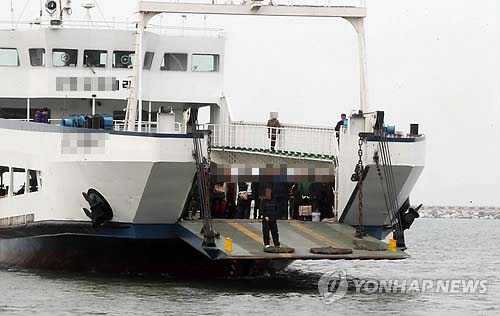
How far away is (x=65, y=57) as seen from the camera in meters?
29.7

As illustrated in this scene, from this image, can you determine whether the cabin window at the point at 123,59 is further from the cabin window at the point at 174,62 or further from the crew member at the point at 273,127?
the crew member at the point at 273,127

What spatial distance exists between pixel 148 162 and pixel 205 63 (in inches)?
244

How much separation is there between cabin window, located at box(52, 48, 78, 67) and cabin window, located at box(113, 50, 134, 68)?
802mm

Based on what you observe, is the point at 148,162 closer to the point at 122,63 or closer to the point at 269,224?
the point at 269,224

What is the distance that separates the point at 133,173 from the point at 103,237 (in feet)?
5.21

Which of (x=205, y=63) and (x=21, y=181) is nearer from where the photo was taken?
(x=21, y=181)

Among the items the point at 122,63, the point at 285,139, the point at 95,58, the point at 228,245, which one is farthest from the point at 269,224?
the point at 95,58

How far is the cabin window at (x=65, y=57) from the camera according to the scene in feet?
97.3

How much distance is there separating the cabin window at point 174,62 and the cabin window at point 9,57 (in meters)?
2.87

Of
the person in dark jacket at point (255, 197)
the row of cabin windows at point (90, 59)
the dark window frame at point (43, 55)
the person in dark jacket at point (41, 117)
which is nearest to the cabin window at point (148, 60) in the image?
the row of cabin windows at point (90, 59)

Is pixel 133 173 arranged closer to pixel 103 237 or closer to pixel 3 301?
pixel 103 237

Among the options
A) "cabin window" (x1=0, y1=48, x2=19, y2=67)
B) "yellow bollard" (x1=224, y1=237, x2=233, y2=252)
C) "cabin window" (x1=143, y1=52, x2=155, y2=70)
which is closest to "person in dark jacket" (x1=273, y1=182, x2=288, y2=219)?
"yellow bollard" (x1=224, y1=237, x2=233, y2=252)

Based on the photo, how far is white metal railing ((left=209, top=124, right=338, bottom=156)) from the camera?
27781 mm

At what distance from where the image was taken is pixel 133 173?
25281 mm
